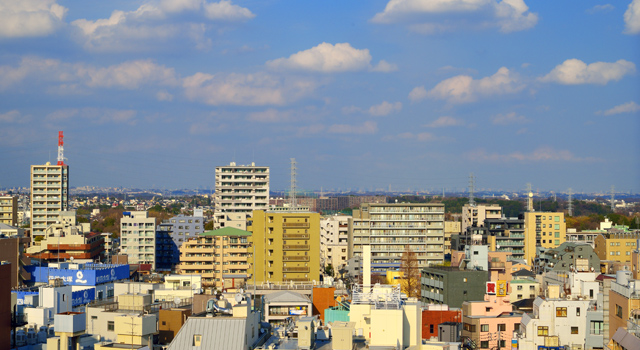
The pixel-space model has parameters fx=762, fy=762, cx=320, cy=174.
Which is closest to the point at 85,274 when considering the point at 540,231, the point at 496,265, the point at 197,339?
the point at 197,339

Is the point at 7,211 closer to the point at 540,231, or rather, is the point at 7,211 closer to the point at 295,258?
the point at 295,258

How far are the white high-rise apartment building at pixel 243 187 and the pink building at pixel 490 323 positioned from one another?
52.9m

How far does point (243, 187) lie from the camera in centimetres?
8306

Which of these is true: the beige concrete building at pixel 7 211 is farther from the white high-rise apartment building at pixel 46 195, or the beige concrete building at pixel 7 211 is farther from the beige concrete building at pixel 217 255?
the beige concrete building at pixel 217 255

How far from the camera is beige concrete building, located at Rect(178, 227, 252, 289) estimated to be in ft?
174

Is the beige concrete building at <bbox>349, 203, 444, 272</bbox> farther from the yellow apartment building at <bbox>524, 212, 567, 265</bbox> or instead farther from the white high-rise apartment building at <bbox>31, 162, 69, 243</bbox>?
the white high-rise apartment building at <bbox>31, 162, 69, 243</bbox>

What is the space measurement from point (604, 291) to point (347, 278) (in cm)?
3234

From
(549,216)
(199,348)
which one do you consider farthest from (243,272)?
(199,348)

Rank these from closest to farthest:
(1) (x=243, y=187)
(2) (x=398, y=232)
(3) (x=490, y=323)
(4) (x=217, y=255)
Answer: (3) (x=490, y=323) < (4) (x=217, y=255) < (2) (x=398, y=232) < (1) (x=243, y=187)

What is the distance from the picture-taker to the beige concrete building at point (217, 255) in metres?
52.9

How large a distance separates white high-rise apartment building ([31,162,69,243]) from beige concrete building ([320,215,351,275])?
27.1 m

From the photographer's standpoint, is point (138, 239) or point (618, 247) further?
point (138, 239)

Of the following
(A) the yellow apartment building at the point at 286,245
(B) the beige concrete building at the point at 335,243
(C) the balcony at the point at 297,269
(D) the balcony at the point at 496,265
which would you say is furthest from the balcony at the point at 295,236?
(B) the beige concrete building at the point at 335,243

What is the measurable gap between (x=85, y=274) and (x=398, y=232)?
106 ft
